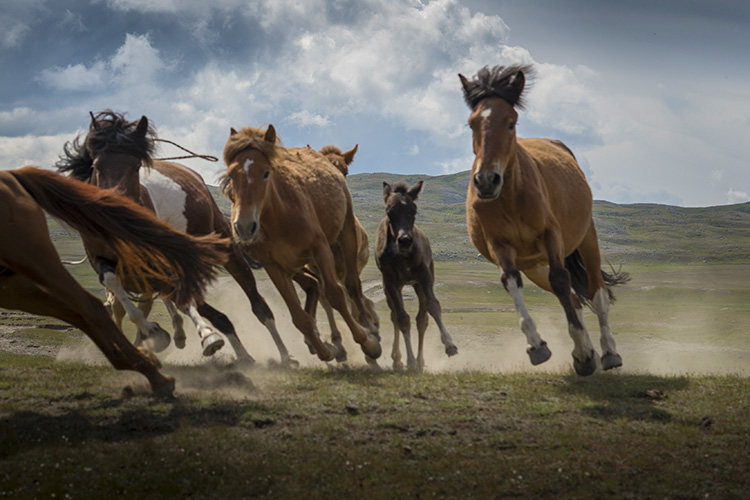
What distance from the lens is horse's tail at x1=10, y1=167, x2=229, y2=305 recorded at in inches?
285

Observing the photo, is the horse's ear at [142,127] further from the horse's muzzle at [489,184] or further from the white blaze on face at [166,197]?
the horse's muzzle at [489,184]

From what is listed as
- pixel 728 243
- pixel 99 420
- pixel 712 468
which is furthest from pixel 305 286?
pixel 728 243

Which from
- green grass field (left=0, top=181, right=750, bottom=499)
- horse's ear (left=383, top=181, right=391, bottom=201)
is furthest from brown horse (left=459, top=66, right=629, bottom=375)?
horse's ear (left=383, top=181, right=391, bottom=201)

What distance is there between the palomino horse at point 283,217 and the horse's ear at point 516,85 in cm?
356

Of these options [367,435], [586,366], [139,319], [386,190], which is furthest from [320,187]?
[367,435]

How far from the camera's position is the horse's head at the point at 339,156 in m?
15.1

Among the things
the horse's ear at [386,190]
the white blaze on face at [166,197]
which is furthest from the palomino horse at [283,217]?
the horse's ear at [386,190]

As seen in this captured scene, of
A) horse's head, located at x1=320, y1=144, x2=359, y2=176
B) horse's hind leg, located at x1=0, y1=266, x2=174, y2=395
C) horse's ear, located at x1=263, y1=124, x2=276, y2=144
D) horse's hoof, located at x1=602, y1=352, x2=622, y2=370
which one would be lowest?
horse's hoof, located at x1=602, y1=352, x2=622, y2=370

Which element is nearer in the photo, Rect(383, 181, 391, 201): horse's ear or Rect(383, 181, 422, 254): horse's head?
Rect(383, 181, 422, 254): horse's head

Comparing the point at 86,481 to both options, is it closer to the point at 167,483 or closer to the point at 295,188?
the point at 167,483

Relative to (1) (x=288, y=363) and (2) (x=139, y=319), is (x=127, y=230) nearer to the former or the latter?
(2) (x=139, y=319)

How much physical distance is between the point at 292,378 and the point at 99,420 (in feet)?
9.68

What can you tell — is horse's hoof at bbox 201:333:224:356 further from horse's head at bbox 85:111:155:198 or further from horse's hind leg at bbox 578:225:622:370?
horse's hind leg at bbox 578:225:622:370

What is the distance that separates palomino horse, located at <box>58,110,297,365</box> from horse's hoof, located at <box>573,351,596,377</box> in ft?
15.3
